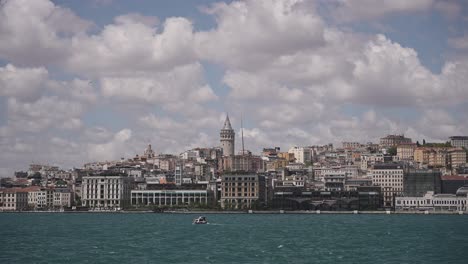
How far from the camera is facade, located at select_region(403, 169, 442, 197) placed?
444 feet

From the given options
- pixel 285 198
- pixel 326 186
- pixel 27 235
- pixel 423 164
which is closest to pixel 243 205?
pixel 285 198

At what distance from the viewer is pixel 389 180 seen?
468ft

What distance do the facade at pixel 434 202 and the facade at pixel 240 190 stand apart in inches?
857

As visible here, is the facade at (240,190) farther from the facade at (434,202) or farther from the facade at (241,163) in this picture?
the facade at (241,163)

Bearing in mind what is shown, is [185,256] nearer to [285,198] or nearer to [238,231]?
[238,231]

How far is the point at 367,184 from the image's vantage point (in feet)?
475

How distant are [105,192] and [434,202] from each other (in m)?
52.9

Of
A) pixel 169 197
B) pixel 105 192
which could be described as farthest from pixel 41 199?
pixel 169 197

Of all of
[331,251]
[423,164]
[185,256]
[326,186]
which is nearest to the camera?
[185,256]

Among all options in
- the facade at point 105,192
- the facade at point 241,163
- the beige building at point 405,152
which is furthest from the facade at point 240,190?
the beige building at point 405,152

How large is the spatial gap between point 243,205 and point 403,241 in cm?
7016

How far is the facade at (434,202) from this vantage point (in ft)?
423

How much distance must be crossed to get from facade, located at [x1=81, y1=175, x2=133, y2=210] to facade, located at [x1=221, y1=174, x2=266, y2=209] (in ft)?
58.6

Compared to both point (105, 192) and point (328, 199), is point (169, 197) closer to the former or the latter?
point (105, 192)
